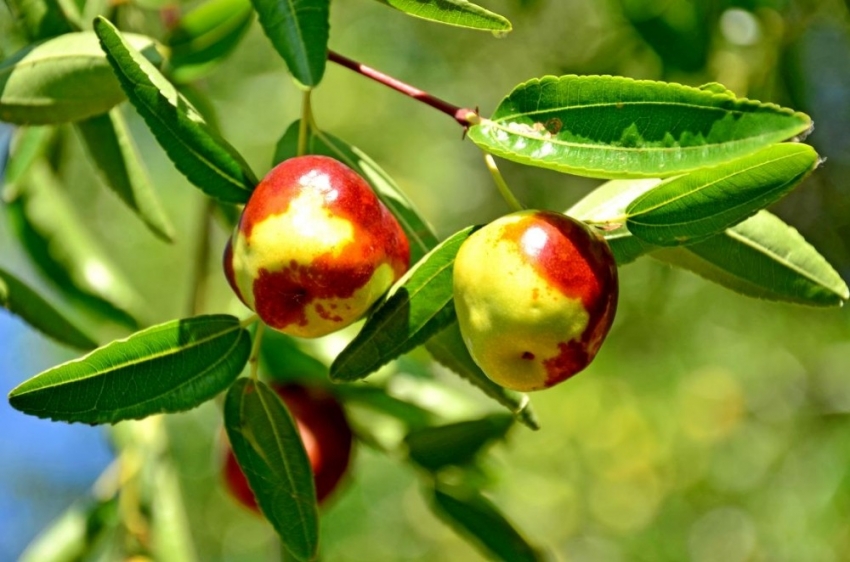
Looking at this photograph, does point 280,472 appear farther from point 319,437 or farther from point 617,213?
point 319,437

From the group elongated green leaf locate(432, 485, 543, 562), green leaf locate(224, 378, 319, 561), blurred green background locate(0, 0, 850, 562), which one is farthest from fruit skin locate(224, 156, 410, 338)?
blurred green background locate(0, 0, 850, 562)

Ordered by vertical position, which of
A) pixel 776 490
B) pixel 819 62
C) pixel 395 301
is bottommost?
pixel 776 490

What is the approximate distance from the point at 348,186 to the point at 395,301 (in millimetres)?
145

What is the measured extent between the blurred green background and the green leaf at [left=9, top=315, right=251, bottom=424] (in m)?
1.66

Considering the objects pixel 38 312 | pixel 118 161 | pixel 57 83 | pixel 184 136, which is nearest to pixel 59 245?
pixel 38 312

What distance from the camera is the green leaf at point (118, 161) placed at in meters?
1.82

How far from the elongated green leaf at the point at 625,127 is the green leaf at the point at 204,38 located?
2.88 feet

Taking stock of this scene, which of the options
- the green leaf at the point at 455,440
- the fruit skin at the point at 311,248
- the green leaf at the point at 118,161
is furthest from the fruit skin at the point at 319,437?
the fruit skin at the point at 311,248

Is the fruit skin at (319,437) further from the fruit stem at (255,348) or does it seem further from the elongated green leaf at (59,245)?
the fruit stem at (255,348)

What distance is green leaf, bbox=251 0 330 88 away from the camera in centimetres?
138

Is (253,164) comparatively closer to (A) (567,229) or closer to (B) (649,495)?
(B) (649,495)

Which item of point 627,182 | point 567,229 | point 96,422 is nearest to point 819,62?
point 627,182

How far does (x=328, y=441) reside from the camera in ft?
6.88

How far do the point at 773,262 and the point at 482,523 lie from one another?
0.78 m
